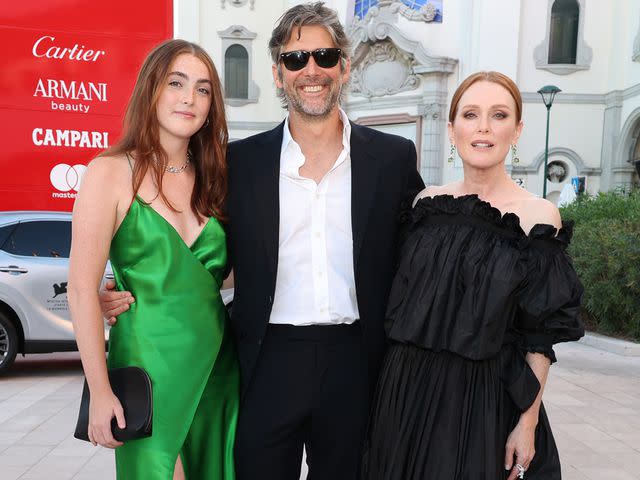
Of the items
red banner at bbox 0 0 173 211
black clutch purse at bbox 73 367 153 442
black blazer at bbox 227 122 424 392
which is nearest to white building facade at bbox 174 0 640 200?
red banner at bbox 0 0 173 211

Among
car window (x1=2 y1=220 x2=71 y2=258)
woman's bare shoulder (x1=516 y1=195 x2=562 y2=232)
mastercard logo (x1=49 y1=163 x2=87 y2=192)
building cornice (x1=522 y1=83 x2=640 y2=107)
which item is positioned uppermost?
building cornice (x1=522 y1=83 x2=640 y2=107)

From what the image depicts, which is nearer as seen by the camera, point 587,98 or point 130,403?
point 130,403

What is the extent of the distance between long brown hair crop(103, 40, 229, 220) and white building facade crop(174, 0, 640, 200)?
16.7 metres

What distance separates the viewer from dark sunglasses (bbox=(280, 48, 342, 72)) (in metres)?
2.58

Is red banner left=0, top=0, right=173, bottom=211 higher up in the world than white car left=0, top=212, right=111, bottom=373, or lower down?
higher up

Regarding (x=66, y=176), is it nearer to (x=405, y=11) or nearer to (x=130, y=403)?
(x=130, y=403)

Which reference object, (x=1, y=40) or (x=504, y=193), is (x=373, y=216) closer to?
(x=504, y=193)

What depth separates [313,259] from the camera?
2457 millimetres

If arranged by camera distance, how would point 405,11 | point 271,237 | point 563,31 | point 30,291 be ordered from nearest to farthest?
1. point 271,237
2. point 30,291
3. point 563,31
4. point 405,11

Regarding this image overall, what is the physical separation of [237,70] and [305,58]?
23.4 meters

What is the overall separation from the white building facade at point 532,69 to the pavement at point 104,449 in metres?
12.9

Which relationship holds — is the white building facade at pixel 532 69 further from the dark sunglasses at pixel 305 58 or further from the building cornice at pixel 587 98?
the dark sunglasses at pixel 305 58

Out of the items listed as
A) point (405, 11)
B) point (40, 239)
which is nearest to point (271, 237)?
point (40, 239)

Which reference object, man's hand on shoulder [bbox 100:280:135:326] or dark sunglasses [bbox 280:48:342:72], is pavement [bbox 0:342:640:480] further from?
dark sunglasses [bbox 280:48:342:72]
